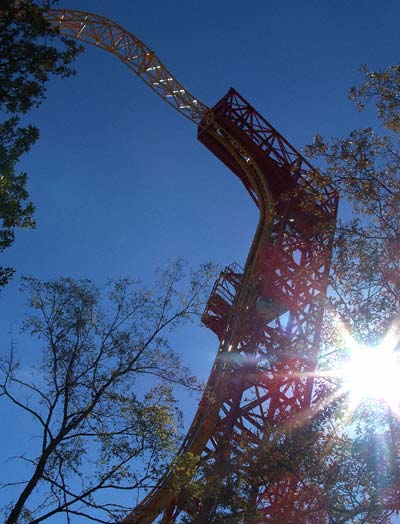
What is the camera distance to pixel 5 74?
8789 millimetres

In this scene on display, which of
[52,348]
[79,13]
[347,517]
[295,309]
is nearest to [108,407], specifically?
[52,348]

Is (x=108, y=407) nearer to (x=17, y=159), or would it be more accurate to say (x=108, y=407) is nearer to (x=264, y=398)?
(x=17, y=159)

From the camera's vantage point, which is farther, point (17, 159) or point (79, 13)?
point (79, 13)

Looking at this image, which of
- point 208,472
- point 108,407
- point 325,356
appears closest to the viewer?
point 108,407

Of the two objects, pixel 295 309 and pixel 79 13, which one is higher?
pixel 79 13

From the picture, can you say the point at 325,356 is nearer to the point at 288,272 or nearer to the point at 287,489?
the point at 287,489

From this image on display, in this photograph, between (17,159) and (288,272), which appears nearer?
(17,159)

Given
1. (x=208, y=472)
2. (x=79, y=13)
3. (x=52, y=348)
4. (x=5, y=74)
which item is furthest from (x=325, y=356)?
(x=79, y=13)

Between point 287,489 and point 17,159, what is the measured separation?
9.10m

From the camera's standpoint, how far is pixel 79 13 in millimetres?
31812

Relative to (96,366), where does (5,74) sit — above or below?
above

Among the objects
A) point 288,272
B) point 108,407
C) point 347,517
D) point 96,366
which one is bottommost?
point 347,517

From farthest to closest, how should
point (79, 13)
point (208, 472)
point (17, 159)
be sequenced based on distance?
point (79, 13), point (208, 472), point (17, 159)

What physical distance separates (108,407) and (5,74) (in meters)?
6.54
